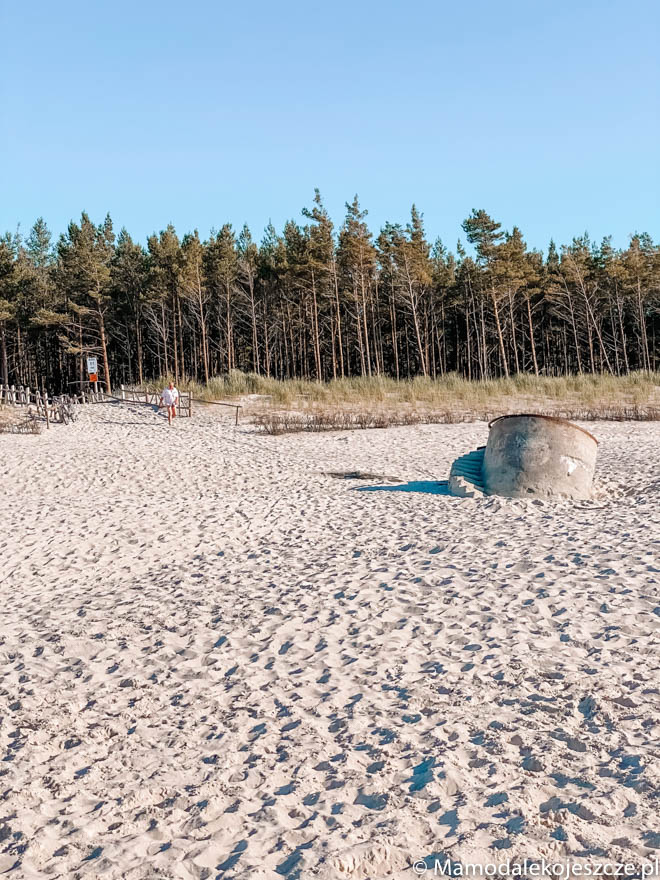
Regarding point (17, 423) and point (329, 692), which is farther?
point (17, 423)

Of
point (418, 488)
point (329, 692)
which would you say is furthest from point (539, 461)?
point (329, 692)

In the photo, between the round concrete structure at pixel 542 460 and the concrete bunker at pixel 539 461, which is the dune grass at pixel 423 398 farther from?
the round concrete structure at pixel 542 460

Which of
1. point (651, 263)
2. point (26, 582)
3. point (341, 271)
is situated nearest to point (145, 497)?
point (26, 582)

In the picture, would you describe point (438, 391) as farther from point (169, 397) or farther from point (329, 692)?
point (329, 692)

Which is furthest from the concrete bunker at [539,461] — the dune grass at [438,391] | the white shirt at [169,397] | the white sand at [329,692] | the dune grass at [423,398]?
the dune grass at [438,391]

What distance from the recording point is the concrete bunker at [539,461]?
41.8ft

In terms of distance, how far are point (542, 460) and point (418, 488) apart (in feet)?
9.56

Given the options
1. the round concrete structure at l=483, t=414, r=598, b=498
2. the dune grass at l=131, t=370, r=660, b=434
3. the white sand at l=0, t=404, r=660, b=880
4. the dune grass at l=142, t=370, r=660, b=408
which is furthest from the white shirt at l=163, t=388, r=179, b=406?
the round concrete structure at l=483, t=414, r=598, b=498

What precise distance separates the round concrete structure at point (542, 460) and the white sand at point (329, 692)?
2.55 ft

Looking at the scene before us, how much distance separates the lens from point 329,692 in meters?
5.51

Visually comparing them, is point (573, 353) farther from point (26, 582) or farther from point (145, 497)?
point (26, 582)

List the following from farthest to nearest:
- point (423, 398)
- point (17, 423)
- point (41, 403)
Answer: point (423, 398) → point (41, 403) → point (17, 423)

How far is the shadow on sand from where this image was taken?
14484mm

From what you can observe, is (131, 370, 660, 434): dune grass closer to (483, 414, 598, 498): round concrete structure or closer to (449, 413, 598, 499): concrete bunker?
(449, 413, 598, 499): concrete bunker
